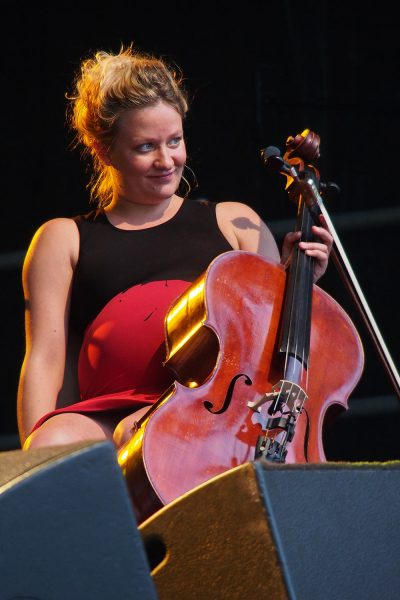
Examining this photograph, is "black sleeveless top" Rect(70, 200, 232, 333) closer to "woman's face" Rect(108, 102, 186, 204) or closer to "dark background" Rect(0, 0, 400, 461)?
"woman's face" Rect(108, 102, 186, 204)

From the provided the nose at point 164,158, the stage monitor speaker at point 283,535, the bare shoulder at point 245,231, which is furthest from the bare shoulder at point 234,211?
the stage monitor speaker at point 283,535

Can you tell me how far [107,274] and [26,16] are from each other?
1190mm

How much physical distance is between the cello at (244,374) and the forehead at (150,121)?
0.62 feet

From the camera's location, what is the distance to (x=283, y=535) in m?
0.92

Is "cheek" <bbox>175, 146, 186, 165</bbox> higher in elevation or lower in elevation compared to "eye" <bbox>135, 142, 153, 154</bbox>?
lower

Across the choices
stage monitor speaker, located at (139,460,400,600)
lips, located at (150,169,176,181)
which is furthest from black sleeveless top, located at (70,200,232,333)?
stage monitor speaker, located at (139,460,400,600)

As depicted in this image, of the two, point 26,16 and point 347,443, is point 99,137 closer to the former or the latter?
point 26,16

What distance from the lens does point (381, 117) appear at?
2732 mm

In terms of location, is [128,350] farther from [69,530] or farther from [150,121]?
[69,530]

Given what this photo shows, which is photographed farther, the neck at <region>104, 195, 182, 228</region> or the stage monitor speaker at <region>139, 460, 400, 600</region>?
the neck at <region>104, 195, 182, 228</region>

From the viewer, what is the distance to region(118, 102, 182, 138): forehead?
1863 millimetres

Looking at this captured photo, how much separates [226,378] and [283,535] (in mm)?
A: 633

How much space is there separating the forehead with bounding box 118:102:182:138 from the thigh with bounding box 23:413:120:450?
21.0 inches

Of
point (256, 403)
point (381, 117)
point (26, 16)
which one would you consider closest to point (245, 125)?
point (381, 117)
